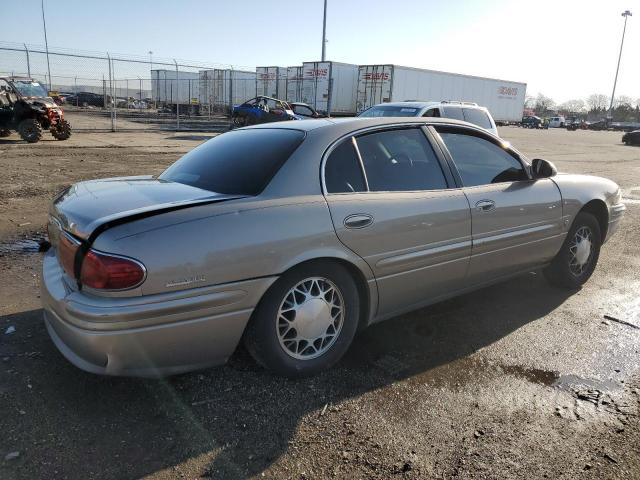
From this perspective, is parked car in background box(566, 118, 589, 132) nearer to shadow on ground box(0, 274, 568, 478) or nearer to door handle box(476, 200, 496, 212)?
door handle box(476, 200, 496, 212)

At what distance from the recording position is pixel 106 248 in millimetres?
2445

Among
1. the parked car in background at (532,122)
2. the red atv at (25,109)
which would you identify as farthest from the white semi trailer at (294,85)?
the parked car in background at (532,122)

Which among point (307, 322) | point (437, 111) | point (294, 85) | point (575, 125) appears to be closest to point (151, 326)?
point (307, 322)

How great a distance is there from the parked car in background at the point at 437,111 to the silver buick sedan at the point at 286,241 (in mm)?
6295

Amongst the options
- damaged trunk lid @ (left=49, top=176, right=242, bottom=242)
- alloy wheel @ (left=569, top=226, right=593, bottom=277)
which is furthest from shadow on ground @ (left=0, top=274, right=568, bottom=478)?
alloy wheel @ (left=569, top=226, right=593, bottom=277)

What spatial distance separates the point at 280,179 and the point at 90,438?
5.39 ft

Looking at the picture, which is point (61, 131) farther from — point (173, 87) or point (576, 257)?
point (173, 87)

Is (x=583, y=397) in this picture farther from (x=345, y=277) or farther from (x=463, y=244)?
(x=345, y=277)

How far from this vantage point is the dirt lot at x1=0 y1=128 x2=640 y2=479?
7.90 feet

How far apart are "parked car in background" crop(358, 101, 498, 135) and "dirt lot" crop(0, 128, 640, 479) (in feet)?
22.2

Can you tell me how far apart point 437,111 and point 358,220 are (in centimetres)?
805

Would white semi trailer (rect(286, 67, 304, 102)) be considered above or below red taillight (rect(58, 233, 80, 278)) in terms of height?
above

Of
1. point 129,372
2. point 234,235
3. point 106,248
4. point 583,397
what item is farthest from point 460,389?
point 106,248

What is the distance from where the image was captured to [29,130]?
1445 cm
